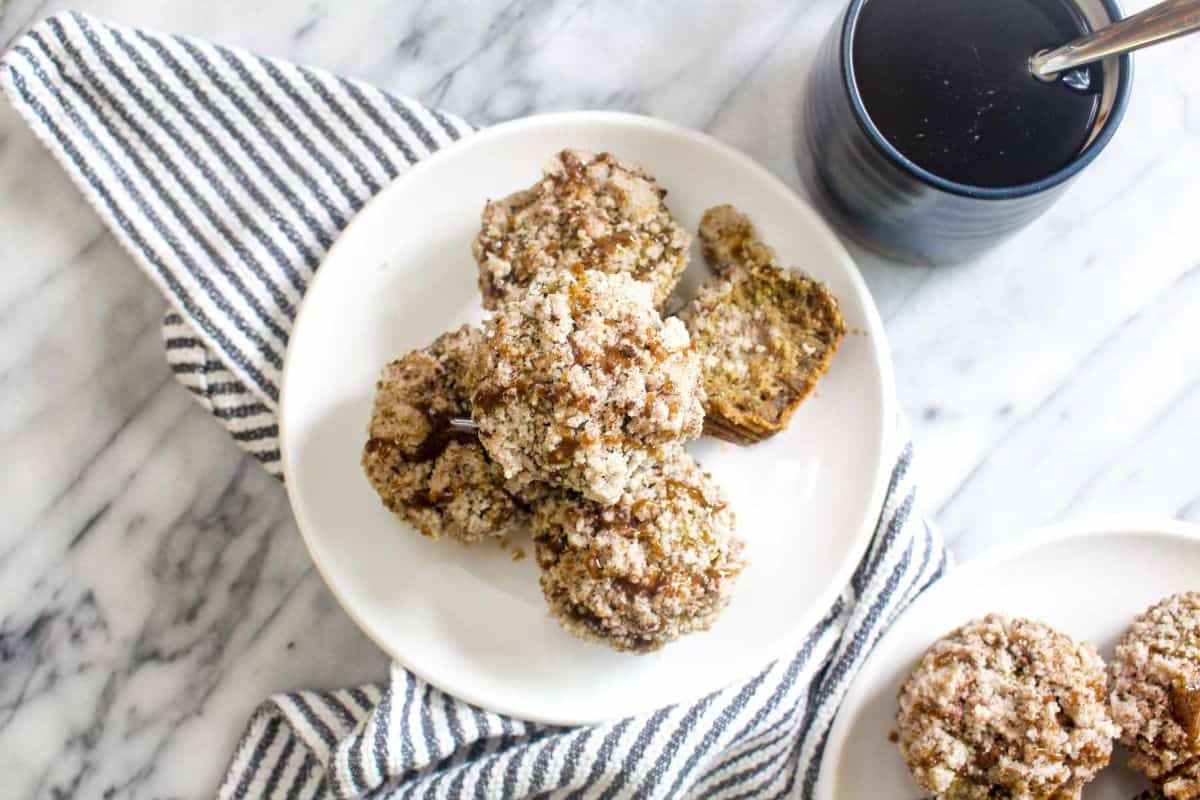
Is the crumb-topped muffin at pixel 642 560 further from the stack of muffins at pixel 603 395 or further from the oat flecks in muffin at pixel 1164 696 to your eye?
the oat flecks in muffin at pixel 1164 696

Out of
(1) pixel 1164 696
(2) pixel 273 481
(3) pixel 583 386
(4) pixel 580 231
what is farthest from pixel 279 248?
(1) pixel 1164 696

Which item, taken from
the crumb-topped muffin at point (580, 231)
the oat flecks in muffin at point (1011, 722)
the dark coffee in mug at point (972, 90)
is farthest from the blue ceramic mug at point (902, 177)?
the oat flecks in muffin at point (1011, 722)

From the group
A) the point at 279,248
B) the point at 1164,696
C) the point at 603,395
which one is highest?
the point at 279,248

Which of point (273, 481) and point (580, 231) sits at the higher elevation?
point (580, 231)

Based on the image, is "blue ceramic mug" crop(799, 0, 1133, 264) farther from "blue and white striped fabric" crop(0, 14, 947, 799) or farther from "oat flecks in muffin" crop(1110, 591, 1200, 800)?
"oat flecks in muffin" crop(1110, 591, 1200, 800)

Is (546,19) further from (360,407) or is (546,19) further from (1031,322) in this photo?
(1031,322)

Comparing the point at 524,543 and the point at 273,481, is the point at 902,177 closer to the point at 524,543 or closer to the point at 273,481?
the point at 524,543

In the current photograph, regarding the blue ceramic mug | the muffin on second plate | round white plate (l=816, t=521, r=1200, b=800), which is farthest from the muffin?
round white plate (l=816, t=521, r=1200, b=800)
